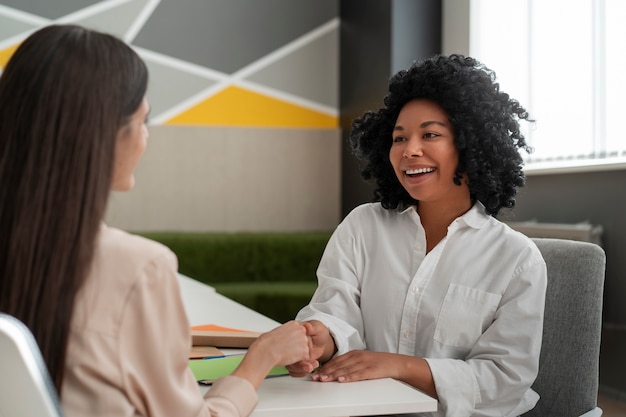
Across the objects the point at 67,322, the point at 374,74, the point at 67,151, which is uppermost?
the point at 374,74

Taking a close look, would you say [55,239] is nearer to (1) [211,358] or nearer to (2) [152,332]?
(2) [152,332]

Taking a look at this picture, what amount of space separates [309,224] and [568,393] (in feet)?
16.4

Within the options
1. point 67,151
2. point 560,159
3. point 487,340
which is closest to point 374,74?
point 560,159

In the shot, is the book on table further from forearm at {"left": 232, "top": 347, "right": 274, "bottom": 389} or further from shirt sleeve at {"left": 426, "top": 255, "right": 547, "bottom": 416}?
shirt sleeve at {"left": 426, "top": 255, "right": 547, "bottom": 416}

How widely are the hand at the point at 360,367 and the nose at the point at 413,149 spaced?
53 cm

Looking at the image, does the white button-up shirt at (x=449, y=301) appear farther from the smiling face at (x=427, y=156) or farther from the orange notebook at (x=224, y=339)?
the orange notebook at (x=224, y=339)

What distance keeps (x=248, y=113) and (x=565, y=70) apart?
9.39ft

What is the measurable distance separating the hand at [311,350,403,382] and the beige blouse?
1.61ft

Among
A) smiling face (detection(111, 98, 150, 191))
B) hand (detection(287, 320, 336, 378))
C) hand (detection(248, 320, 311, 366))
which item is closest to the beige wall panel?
hand (detection(287, 320, 336, 378))

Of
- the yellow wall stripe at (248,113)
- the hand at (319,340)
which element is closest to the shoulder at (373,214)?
the hand at (319,340)

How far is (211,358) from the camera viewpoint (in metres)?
1.58

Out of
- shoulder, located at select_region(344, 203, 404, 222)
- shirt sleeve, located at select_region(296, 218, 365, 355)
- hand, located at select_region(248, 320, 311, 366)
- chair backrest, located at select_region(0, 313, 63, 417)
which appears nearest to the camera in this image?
chair backrest, located at select_region(0, 313, 63, 417)

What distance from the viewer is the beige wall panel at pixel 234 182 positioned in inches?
248

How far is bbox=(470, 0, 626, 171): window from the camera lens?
3957 mm
